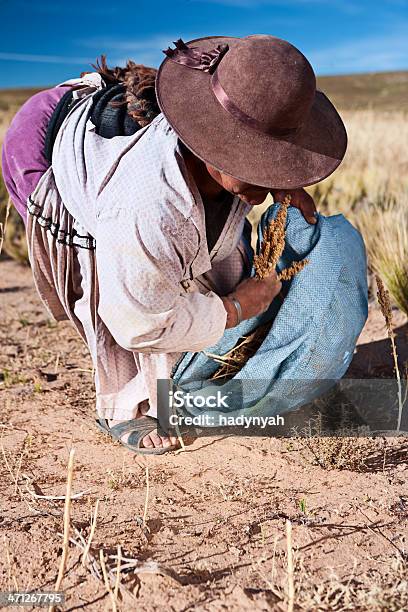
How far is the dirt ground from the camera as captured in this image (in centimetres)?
174

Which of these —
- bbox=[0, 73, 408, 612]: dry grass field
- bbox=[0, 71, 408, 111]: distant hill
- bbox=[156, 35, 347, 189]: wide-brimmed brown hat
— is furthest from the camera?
bbox=[0, 71, 408, 111]: distant hill

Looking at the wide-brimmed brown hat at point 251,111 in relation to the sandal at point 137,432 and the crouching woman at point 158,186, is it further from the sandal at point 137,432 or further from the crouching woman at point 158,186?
the sandal at point 137,432

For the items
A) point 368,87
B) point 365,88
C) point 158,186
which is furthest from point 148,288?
point 368,87

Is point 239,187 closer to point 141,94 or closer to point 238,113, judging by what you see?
point 238,113

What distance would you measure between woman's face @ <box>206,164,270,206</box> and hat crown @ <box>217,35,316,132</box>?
0.17 meters

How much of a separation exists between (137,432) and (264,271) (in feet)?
2.45

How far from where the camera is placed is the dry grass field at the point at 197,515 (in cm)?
174

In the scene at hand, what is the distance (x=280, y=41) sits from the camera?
1897 mm

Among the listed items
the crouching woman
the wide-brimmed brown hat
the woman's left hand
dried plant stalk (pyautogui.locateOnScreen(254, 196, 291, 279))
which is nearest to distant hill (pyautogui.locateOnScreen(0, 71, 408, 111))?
the woman's left hand

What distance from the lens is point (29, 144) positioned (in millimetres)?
2527

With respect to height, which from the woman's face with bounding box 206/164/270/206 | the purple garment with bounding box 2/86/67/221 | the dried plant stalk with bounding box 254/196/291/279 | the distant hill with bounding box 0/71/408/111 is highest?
the distant hill with bounding box 0/71/408/111

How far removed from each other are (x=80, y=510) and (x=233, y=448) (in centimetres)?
63

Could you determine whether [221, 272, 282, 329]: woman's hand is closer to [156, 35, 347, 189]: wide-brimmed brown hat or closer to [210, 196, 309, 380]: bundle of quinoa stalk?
[210, 196, 309, 380]: bundle of quinoa stalk

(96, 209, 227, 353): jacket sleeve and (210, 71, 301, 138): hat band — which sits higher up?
(210, 71, 301, 138): hat band
